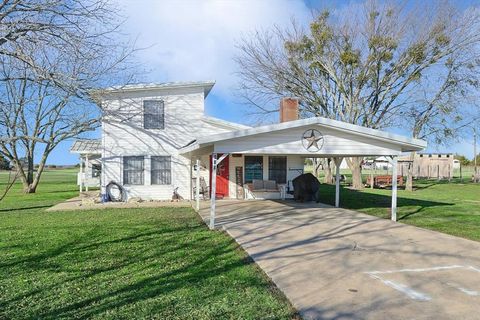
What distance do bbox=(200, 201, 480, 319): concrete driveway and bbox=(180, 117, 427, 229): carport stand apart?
72.3 inches

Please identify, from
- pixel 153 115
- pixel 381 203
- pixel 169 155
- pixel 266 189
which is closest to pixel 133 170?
pixel 169 155

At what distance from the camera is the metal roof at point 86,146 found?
2108 centimetres

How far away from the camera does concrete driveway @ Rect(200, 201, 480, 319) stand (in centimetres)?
429

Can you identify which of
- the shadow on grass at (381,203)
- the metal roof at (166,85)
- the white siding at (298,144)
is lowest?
the shadow on grass at (381,203)

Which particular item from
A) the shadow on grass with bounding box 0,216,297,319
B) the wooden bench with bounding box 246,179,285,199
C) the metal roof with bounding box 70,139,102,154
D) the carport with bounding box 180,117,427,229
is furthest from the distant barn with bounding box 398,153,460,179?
the shadow on grass with bounding box 0,216,297,319

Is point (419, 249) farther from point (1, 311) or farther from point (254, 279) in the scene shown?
point (1, 311)

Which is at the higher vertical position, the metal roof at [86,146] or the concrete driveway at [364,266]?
the metal roof at [86,146]

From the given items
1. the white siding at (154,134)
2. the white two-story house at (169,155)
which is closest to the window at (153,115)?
the white two-story house at (169,155)

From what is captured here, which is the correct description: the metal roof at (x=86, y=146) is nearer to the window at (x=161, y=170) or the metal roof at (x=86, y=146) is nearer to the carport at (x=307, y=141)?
the window at (x=161, y=170)

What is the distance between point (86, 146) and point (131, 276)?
1859 cm

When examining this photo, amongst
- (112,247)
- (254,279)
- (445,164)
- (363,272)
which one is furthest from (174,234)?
(445,164)

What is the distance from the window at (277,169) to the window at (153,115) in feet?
16.1

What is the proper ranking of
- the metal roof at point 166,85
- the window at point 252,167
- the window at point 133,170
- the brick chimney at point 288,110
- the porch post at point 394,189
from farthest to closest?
the window at point 252,167 → the window at point 133,170 → the metal roof at point 166,85 → the brick chimney at point 288,110 → the porch post at point 394,189

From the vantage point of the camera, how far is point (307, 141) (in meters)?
10.5
